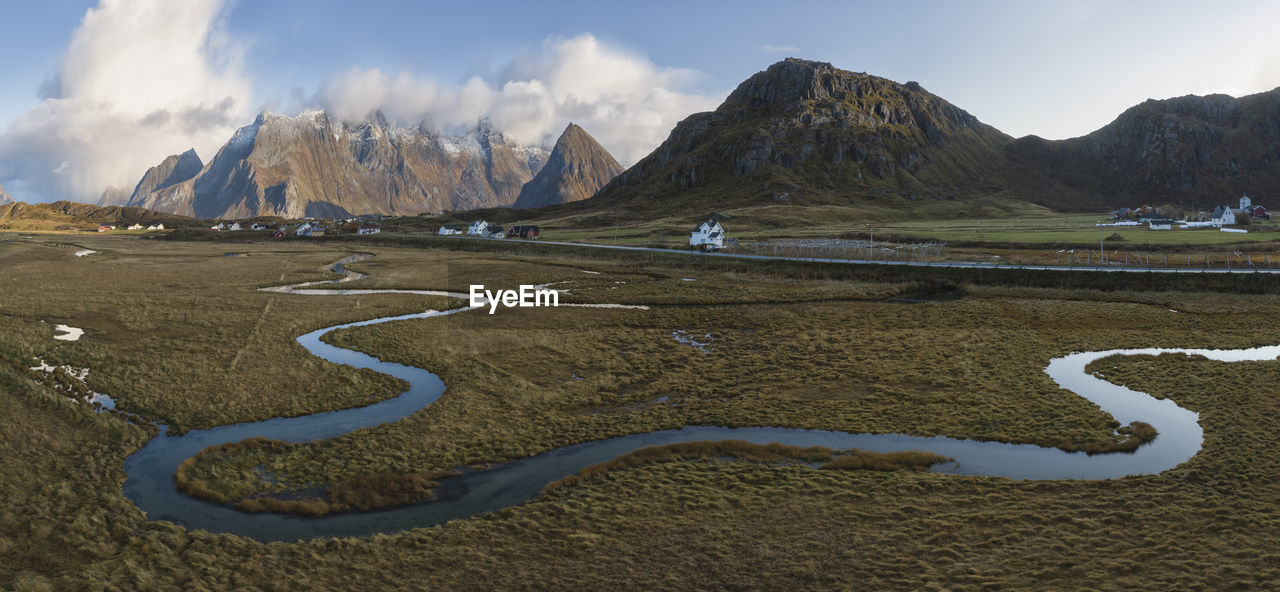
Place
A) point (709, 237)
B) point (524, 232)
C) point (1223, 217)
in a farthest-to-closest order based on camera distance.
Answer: point (524, 232) < point (1223, 217) < point (709, 237)

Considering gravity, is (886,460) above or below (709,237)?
below

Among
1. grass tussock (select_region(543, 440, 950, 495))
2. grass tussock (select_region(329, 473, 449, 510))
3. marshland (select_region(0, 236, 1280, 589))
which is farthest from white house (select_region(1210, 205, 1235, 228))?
grass tussock (select_region(329, 473, 449, 510))

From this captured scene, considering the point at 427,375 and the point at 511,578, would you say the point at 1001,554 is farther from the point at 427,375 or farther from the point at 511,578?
the point at 427,375

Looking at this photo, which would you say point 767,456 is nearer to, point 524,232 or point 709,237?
point 709,237

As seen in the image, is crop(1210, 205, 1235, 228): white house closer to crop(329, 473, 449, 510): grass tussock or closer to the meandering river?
the meandering river

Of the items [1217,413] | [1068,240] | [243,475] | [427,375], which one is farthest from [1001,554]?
[1068,240]

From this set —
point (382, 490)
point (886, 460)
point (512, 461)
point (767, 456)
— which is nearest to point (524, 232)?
point (512, 461)
